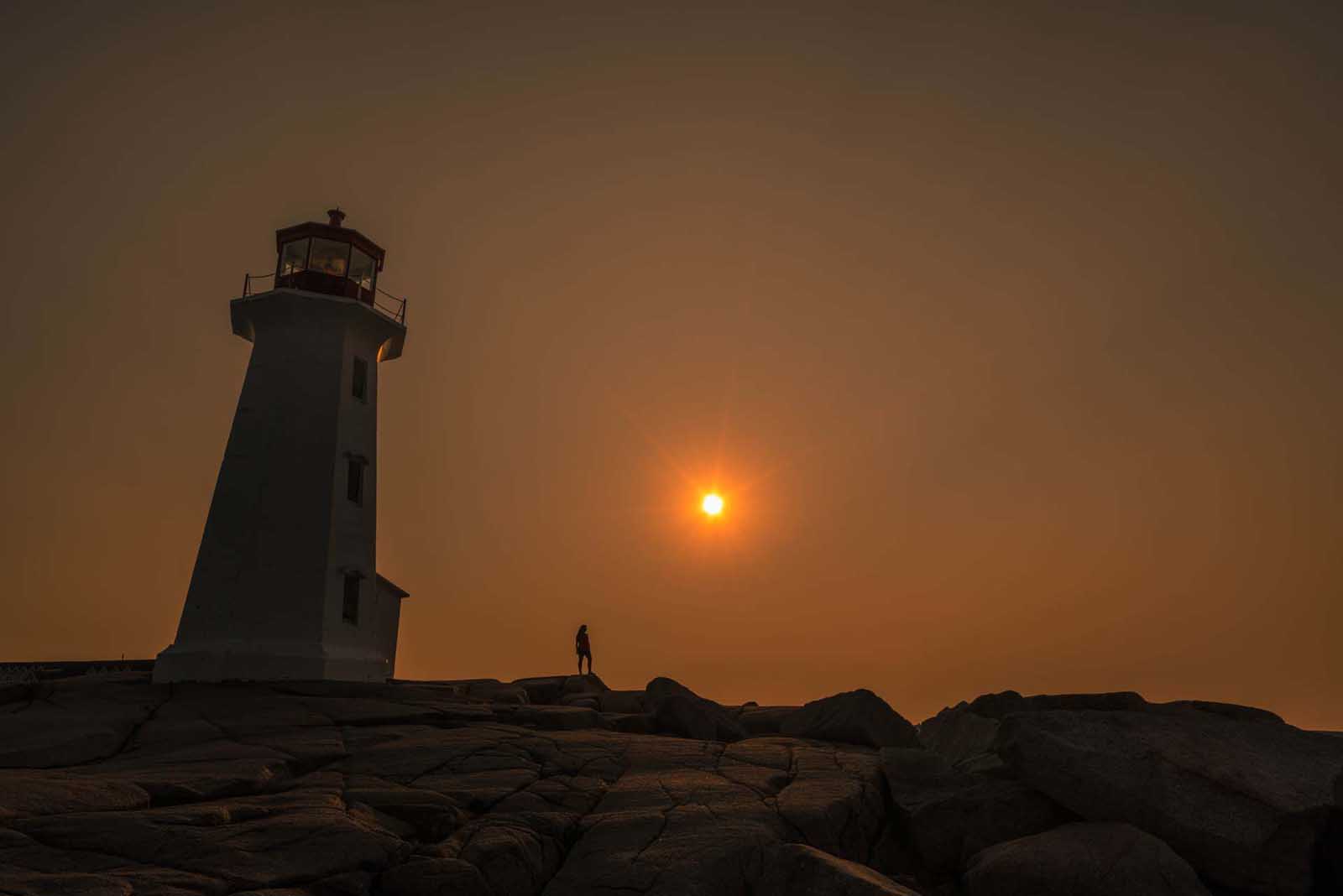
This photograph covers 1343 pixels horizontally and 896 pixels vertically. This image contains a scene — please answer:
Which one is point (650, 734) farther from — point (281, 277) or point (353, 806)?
point (281, 277)

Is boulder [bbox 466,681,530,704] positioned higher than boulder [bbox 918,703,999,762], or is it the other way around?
boulder [bbox 466,681,530,704]

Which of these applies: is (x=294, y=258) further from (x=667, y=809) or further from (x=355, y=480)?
(x=667, y=809)

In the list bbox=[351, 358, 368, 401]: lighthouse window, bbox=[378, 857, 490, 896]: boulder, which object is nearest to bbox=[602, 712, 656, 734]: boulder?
bbox=[378, 857, 490, 896]: boulder

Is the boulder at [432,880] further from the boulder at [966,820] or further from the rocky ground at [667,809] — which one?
the boulder at [966,820]

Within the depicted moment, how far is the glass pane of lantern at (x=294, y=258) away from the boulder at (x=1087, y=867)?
26.5 meters

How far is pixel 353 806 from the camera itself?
1266cm

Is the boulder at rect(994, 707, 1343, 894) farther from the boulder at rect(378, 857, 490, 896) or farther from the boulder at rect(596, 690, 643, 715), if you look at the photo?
the boulder at rect(596, 690, 643, 715)

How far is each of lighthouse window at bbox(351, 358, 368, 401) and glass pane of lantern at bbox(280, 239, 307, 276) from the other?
11.8ft

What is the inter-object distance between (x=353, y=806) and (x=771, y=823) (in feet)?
17.7

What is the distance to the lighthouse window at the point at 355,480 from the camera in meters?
28.7

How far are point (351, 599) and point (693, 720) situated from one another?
11673mm

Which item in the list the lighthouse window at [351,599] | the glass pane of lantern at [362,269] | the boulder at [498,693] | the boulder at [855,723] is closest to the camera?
the boulder at [855,723]

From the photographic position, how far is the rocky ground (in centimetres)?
1071

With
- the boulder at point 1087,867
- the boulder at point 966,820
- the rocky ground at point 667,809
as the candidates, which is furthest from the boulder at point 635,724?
the boulder at point 1087,867
